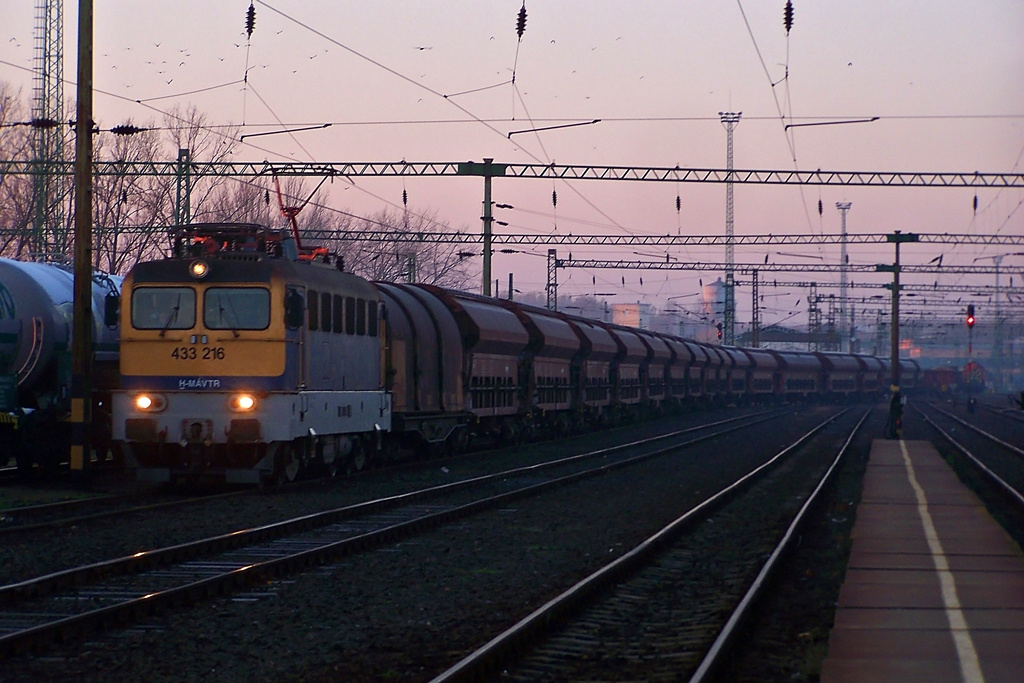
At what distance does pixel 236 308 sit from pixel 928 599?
10.5 meters

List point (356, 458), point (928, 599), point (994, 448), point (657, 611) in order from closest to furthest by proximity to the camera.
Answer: point (657, 611)
point (928, 599)
point (356, 458)
point (994, 448)

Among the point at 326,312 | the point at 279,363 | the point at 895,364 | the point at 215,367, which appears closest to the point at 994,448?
the point at 895,364

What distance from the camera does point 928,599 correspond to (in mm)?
10352

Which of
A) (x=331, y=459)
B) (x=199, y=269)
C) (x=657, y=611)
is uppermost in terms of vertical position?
(x=199, y=269)

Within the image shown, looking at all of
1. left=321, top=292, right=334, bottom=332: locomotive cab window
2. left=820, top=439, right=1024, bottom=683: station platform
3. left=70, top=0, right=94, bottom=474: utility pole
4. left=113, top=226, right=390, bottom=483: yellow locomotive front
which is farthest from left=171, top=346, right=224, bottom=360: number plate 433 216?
left=820, top=439, right=1024, bottom=683: station platform

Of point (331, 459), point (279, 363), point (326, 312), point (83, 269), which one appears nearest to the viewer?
point (279, 363)

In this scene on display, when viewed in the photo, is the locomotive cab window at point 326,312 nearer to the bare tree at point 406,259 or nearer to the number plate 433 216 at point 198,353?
the number plate 433 216 at point 198,353

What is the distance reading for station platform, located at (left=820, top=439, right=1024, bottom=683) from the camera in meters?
7.81

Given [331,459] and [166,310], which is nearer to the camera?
[166,310]

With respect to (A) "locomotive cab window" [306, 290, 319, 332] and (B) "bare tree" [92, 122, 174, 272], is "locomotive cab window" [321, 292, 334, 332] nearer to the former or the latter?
(A) "locomotive cab window" [306, 290, 319, 332]

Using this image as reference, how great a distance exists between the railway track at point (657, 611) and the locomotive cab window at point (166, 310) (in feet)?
24.7

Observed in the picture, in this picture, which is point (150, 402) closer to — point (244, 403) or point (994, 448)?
point (244, 403)

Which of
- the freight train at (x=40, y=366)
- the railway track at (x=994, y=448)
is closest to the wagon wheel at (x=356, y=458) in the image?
the freight train at (x=40, y=366)

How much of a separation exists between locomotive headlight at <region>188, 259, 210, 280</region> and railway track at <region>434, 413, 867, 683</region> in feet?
24.7
